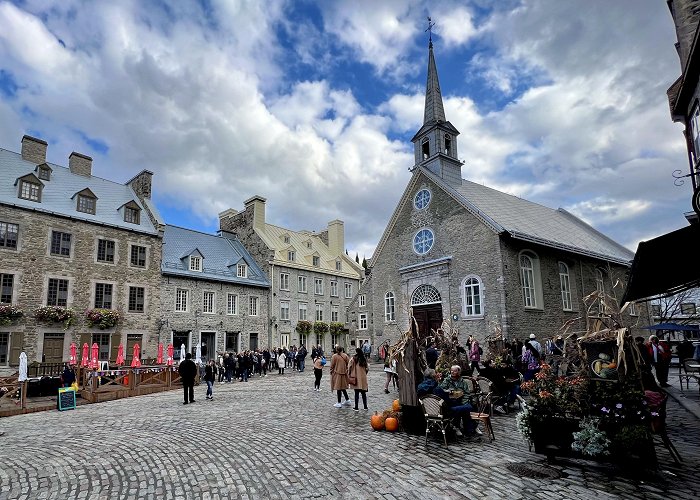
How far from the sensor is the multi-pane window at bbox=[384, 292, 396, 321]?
27328mm

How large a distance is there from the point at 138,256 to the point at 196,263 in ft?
14.7

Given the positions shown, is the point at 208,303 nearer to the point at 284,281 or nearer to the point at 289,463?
the point at 284,281

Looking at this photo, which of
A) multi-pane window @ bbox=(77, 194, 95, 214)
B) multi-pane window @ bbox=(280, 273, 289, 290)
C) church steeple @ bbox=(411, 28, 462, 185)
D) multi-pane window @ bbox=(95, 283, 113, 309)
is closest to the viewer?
multi-pane window @ bbox=(95, 283, 113, 309)

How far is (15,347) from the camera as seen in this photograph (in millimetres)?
21703

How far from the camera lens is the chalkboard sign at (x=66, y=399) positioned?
1395 cm

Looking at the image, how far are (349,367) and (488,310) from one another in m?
11.7

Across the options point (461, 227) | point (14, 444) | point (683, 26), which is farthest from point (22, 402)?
point (683, 26)

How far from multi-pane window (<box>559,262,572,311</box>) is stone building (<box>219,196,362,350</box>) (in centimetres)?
2200

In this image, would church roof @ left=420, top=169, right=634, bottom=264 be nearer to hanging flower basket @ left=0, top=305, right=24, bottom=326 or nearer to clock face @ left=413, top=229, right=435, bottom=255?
clock face @ left=413, top=229, right=435, bottom=255

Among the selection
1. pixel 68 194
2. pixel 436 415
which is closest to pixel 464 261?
pixel 436 415

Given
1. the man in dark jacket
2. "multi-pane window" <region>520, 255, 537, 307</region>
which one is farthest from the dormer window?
"multi-pane window" <region>520, 255, 537, 307</region>

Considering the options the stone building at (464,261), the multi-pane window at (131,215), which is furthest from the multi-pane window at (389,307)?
the multi-pane window at (131,215)

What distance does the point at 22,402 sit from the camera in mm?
13539

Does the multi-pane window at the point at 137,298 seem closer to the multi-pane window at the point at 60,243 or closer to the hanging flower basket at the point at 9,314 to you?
the multi-pane window at the point at 60,243
